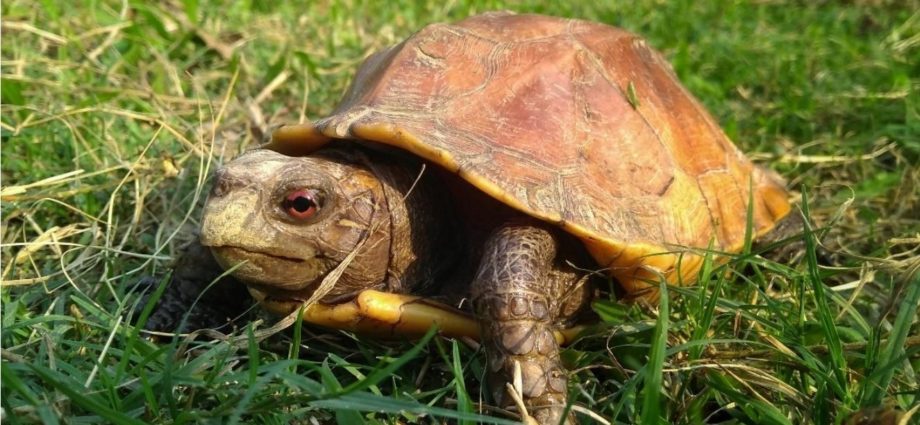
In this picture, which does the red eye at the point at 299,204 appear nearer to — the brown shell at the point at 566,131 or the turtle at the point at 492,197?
the turtle at the point at 492,197

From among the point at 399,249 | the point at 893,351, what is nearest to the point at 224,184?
the point at 399,249

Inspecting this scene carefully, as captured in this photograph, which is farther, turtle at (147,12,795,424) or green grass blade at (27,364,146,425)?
turtle at (147,12,795,424)

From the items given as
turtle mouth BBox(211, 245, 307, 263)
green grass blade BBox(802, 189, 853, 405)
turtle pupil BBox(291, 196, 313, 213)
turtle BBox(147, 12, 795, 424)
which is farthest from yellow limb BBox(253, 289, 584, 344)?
green grass blade BBox(802, 189, 853, 405)

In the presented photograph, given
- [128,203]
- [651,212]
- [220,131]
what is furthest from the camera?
[220,131]

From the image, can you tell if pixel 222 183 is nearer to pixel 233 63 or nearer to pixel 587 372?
pixel 587 372

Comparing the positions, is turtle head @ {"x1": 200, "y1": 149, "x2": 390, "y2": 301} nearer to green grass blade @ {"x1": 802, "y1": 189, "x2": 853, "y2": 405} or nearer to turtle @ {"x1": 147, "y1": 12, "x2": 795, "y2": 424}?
turtle @ {"x1": 147, "y1": 12, "x2": 795, "y2": 424}

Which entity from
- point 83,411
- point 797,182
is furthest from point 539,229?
point 797,182
